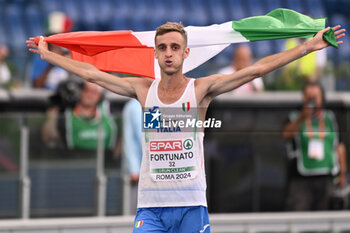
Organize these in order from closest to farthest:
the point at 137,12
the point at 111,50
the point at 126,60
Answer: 1. the point at 111,50
2. the point at 126,60
3. the point at 137,12

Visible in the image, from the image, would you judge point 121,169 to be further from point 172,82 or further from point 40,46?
point 172,82

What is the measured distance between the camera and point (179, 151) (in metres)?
6.01

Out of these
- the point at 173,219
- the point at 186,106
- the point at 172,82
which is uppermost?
the point at 172,82

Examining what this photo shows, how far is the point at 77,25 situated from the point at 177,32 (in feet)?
45.2

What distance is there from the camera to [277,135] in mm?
9688

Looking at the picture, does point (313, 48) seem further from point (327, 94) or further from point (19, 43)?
point (19, 43)

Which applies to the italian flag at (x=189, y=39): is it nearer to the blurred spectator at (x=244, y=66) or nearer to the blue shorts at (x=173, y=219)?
the blue shorts at (x=173, y=219)

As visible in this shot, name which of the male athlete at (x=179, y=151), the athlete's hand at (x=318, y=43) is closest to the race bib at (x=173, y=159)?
the male athlete at (x=179, y=151)

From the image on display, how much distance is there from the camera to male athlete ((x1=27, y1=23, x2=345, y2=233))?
19.5ft

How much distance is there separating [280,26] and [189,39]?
2.41 feet

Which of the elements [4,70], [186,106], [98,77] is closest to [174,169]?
[186,106]

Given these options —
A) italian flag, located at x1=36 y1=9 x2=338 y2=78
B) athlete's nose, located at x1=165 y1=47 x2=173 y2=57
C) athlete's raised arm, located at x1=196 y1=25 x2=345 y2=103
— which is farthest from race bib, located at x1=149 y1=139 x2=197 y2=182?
italian flag, located at x1=36 y1=9 x2=338 y2=78

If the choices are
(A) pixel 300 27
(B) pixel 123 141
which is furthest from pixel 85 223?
(A) pixel 300 27

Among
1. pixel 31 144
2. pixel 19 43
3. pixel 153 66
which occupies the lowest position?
pixel 31 144
